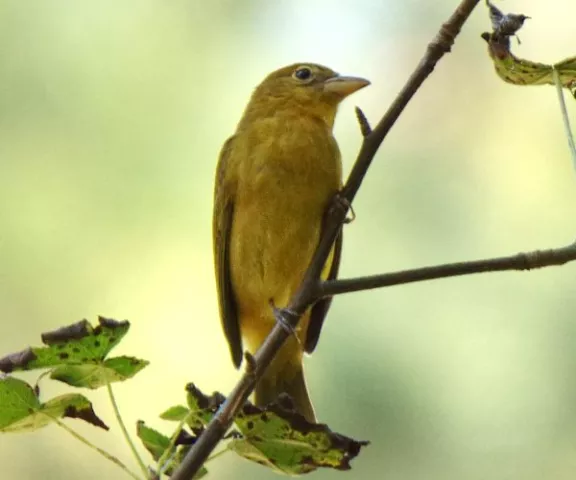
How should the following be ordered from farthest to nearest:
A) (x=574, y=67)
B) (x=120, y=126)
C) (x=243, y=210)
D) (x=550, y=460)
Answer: (x=120, y=126) < (x=550, y=460) < (x=243, y=210) < (x=574, y=67)

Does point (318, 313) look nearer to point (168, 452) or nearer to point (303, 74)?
point (303, 74)

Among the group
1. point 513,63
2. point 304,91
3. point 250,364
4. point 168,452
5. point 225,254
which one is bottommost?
point 168,452

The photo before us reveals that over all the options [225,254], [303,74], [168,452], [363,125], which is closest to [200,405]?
[168,452]

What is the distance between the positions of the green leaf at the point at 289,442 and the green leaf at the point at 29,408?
200 mm

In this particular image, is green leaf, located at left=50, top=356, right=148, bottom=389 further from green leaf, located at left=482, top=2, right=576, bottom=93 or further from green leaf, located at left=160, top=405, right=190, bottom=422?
green leaf, located at left=482, top=2, right=576, bottom=93

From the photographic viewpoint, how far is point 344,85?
240 centimetres

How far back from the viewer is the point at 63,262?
2.98 metres

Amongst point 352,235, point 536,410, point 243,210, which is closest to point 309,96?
point 243,210

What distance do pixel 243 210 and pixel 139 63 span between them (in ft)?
3.70

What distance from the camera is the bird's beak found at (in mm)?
2369

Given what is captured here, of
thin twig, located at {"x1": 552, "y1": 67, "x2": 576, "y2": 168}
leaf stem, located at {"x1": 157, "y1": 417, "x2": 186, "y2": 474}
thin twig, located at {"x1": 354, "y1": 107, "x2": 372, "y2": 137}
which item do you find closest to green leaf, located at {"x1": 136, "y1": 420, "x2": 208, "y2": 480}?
leaf stem, located at {"x1": 157, "y1": 417, "x2": 186, "y2": 474}

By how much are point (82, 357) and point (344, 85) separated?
1390mm

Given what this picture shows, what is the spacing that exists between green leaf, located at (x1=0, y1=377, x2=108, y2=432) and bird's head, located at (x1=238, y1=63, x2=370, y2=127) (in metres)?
1.34

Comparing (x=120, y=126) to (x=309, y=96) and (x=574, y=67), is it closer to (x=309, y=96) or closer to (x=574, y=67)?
(x=309, y=96)
